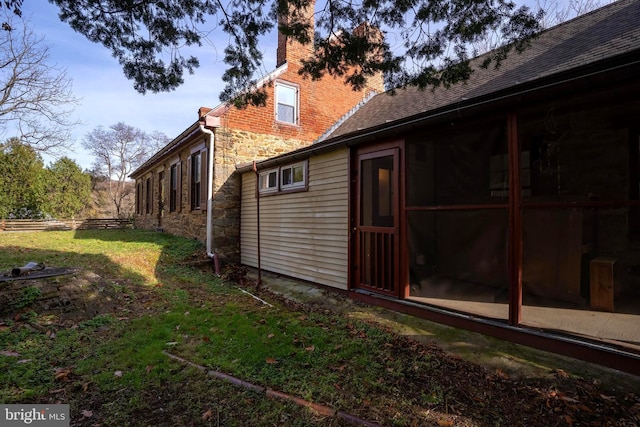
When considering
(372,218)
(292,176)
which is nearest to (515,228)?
(372,218)

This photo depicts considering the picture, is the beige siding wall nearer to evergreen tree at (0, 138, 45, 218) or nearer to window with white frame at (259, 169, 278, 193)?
window with white frame at (259, 169, 278, 193)

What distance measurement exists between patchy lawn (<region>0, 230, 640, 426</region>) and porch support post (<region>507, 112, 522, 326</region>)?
2.81ft

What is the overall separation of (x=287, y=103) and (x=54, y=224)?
15.1 meters

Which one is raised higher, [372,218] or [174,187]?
[174,187]

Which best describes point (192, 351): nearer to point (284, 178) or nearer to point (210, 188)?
point (284, 178)

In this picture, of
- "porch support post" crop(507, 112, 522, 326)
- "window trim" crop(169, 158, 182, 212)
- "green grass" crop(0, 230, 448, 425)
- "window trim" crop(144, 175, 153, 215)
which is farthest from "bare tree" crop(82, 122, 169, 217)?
"porch support post" crop(507, 112, 522, 326)

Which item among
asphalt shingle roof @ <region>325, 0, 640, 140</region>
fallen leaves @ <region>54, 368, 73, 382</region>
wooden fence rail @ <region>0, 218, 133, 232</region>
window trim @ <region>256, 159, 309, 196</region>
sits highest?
asphalt shingle roof @ <region>325, 0, 640, 140</region>

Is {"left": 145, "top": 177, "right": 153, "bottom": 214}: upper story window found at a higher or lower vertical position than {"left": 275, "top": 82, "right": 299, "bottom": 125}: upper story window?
lower

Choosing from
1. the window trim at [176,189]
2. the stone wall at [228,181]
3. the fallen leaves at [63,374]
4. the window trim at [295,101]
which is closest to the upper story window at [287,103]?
the window trim at [295,101]

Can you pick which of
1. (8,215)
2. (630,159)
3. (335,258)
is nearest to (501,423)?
(335,258)

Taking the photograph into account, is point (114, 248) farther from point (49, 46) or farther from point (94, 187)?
point (94, 187)

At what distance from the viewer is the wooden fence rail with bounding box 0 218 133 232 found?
51.9 feet

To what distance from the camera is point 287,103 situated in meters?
10.6

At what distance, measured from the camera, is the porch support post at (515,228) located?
12.4 ft
